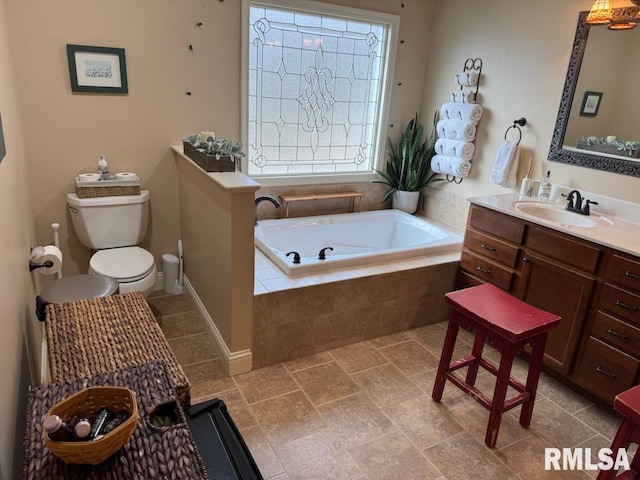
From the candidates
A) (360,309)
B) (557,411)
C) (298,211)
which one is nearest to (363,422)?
(360,309)

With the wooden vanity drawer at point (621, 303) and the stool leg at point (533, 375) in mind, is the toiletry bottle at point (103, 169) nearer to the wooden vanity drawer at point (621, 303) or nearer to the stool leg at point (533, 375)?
the stool leg at point (533, 375)

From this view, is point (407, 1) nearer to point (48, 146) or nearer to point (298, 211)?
point (298, 211)

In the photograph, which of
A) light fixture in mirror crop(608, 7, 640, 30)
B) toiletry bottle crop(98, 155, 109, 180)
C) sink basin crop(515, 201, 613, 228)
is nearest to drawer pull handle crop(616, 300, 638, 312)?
sink basin crop(515, 201, 613, 228)

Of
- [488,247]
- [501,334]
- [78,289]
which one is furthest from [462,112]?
[78,289]

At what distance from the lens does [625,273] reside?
206 centimetres

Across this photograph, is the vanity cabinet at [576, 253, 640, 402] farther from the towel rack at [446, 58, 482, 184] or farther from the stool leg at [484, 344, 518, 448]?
the towel rack at [446, 58, 482, 184]

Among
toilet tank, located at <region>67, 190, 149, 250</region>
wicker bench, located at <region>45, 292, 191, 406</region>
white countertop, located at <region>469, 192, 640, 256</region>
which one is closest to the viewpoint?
wicker bench, located at <region>45, 292, 191, 406</region>

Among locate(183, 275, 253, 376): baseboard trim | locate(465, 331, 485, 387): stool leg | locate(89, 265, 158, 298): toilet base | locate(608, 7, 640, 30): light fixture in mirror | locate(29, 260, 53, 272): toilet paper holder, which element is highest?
locate(608, 7, 640, 30): light fixture in mirror

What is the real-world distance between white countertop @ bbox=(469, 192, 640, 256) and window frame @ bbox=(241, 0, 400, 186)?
1253mm

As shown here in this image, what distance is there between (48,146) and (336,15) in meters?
2.23

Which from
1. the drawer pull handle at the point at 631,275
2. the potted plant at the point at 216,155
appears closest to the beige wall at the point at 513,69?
the drawer pull handle at the point at 631,275

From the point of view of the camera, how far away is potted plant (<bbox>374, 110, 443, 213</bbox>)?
3.75 m

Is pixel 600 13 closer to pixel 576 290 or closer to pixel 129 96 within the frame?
pixel 576 290

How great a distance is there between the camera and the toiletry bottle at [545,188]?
2.84 meters
